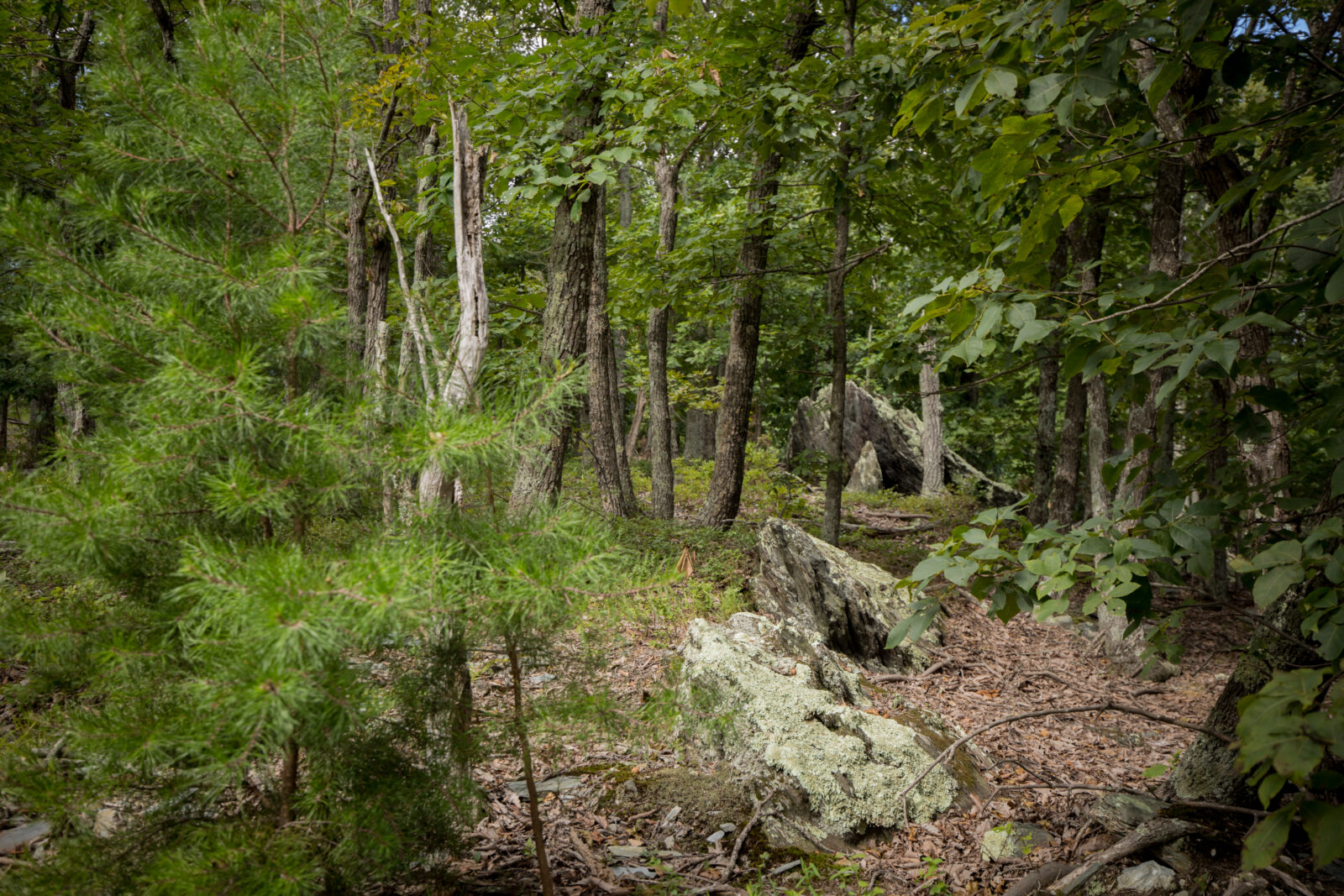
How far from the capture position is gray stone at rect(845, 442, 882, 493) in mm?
15375

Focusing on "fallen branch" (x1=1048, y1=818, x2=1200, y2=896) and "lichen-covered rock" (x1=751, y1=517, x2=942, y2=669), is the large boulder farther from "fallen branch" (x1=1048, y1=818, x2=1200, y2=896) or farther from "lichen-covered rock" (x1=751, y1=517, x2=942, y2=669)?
"fallen branch" (x1=1048, y1=818, x2=1200, y2=896)

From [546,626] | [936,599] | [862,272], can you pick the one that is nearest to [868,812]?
[936,599]

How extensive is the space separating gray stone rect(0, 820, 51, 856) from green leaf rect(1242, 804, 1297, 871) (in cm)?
345

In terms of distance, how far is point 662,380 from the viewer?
965 cm

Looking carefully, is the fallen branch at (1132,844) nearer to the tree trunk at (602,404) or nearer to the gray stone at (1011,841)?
the gray stone at (1011,841)

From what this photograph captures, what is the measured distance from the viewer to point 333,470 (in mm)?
1878

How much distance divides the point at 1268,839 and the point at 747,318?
639cm

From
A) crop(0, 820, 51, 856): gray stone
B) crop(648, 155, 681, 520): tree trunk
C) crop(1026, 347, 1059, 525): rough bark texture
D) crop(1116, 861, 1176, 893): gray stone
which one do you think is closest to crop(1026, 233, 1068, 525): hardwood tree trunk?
crop(1026, 347, 1059, 525): rough bark texture

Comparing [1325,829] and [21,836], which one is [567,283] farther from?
[1325,829]

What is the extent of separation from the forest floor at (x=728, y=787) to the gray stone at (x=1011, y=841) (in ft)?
0.09

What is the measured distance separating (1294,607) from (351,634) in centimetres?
315

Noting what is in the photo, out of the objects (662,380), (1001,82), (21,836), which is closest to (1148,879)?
(1001,82)

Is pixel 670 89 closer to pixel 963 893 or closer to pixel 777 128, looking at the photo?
pixel 777 128

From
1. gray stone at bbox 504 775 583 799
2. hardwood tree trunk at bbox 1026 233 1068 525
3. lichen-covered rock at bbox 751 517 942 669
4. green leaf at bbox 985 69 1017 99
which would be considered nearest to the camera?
green leaf at bbox 985 69 1017 99
